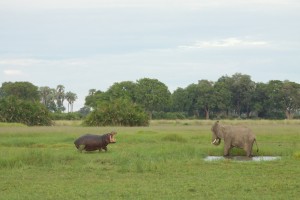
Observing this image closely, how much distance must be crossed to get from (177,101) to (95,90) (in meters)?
16.2

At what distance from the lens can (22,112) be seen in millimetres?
53188

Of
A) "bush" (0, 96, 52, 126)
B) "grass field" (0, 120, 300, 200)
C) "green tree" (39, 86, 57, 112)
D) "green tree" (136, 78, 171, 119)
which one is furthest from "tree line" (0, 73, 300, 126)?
"grass field" (0, 120, 300, 200)

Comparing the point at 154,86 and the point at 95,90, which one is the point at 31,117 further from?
the point at 95,90

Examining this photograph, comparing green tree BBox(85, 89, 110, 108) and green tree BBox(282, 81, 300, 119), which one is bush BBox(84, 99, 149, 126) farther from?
green tree BBox(282, 81, 300, 119)

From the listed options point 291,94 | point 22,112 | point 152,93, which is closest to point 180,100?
point 152,93

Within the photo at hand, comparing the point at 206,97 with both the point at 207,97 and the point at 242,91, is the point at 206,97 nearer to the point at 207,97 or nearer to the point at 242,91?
the point at 207,97

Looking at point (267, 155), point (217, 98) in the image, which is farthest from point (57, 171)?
point (217, 98)

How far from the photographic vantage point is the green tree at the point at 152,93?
3538 inches

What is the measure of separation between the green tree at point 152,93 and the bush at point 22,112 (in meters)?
36.7

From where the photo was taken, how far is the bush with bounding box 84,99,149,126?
51.1 m

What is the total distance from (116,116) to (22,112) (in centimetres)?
942

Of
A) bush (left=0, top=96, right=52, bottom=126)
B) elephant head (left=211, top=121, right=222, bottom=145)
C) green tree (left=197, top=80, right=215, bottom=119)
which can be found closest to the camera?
elephant head (left=211, top=121, right=222, bottom=145)

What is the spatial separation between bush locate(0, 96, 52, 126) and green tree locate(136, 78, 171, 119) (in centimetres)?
3670

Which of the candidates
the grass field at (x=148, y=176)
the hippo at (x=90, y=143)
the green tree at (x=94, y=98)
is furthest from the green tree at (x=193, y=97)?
the grass field at (x=148, y=176)
